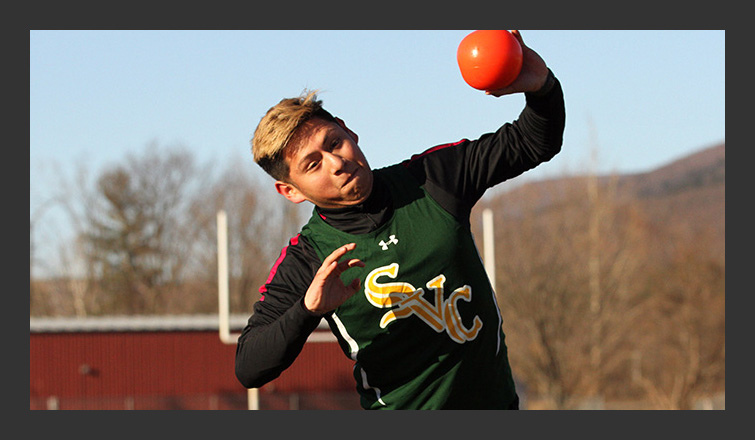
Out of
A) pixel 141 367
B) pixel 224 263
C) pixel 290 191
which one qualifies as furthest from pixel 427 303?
pixel 141 367

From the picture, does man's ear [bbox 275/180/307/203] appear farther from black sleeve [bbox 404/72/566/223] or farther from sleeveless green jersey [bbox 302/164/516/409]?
black sleeve [bbox 404/72/566/223]

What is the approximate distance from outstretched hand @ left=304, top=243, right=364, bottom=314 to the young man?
0.07 metres

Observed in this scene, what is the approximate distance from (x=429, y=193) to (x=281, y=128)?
0.58 meters

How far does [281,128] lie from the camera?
9.84ft

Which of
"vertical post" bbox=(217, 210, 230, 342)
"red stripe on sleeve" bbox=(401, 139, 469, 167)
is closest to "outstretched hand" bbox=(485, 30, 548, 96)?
"red stripe on sleeve" bbox=(401, 139, 469, 167)

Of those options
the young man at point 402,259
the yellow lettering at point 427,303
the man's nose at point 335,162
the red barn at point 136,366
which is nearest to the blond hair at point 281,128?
the young man at point 402,259

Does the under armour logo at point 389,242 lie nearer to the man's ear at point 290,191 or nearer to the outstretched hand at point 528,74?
the man's ear at point 290,191

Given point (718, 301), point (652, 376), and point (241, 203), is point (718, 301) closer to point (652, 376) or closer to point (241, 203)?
point (652, 376)

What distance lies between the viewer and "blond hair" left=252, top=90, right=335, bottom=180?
3.00 m

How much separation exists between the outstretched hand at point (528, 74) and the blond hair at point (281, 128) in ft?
2.16

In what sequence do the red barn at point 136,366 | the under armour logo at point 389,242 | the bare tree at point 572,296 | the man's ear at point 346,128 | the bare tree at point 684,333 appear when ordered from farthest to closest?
the bare tree at point 572,296 < the bare tree at point 684,333 < the red barn at point 136,366 < the man's ear at point 346,128 < the under armour logo at point 389,242

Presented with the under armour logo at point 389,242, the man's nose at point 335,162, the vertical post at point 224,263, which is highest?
the man's nose at point 335,162

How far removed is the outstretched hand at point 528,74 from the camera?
9.16 ft

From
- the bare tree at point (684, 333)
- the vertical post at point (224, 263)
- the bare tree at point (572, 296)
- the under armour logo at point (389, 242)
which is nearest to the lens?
the under armour logo at point (389, 242)
